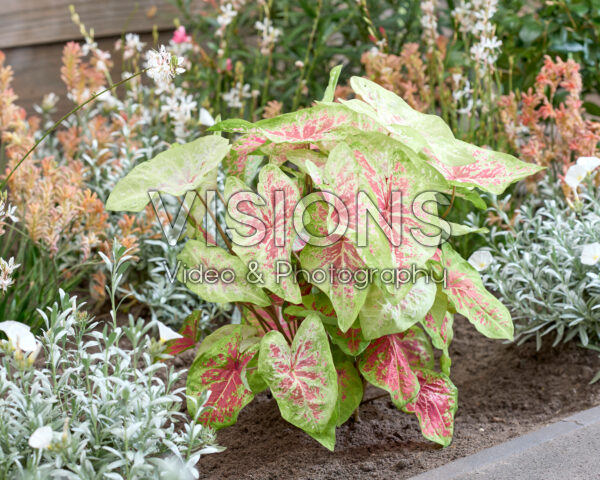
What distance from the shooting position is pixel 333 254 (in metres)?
1.14

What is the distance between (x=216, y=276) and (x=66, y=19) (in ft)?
6.66

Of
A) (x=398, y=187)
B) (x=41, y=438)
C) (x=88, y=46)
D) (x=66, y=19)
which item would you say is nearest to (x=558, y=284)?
(x=398, y=187)

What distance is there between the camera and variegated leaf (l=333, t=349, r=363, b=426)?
4.04ft

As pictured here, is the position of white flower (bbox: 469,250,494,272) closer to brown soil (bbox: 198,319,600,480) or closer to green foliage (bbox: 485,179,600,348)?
green foliage (bbox: 485,179,600,348)

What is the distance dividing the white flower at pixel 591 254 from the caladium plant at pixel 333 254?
35cm

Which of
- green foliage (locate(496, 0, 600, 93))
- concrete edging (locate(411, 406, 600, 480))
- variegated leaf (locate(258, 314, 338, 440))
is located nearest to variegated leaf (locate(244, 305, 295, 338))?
variegated leaf (locate(258, 314, 338, 440))

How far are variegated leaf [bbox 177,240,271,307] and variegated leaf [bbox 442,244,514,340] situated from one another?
0.35 meters

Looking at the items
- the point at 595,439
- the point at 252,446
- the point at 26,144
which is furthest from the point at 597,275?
the point at 26,144

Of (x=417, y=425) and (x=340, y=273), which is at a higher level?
(x=340, y=273)

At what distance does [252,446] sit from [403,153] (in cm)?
65

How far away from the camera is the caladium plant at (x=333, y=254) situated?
1095mm

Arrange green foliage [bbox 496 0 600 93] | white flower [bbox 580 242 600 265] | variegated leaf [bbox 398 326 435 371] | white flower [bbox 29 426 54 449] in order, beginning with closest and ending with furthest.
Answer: white flower [bbox 29 426 54 449]
variegated leaf [bbox 398 326 435 371]
white flower [bbox 580 242 600 265]
green foliage [bbox 496 0 600 93]

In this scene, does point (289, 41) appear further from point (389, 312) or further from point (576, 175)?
point (389, 312)

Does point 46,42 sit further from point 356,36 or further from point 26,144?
point 356,36
